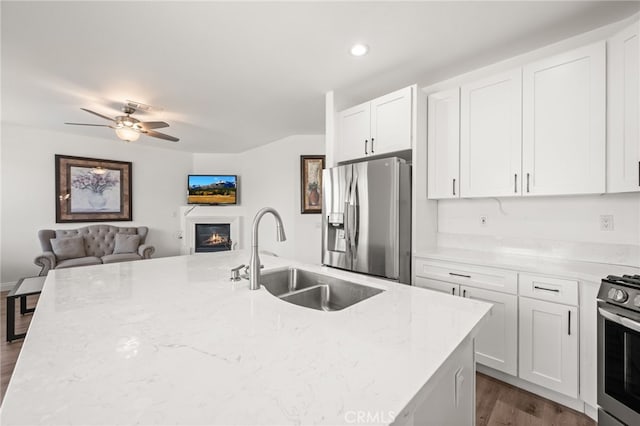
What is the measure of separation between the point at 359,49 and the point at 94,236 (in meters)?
4.98

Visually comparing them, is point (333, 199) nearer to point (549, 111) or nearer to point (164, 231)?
point (549, 111)

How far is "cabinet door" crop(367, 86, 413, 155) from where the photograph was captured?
2.49 m

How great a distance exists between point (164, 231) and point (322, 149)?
3611 mm

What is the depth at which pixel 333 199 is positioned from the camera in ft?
9.13

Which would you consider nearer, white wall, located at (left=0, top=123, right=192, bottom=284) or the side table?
the side table

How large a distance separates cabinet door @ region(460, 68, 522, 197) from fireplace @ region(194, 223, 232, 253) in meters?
4.81

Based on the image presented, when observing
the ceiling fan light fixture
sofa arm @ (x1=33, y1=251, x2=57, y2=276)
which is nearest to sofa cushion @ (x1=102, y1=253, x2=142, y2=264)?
sofa arm @ (x1=33, y1=251, x2=57, y2=276)

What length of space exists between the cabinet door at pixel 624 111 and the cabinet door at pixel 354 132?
168cm

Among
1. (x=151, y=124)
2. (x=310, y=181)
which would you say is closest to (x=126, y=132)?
(x=151, y=124)

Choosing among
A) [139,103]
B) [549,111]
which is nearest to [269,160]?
[139,103]

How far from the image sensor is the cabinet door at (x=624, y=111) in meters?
1.66

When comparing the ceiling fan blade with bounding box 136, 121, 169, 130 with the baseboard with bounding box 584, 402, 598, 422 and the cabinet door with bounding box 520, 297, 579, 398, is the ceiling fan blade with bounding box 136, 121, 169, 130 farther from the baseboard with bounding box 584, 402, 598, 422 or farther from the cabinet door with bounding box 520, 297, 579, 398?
the baseboard with bounding box 584, 402, 598, 422

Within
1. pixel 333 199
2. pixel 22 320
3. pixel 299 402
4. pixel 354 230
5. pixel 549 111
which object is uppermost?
pixel 549 111

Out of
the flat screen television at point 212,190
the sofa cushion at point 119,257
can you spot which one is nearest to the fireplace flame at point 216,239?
the flat screen television at point 212,190
